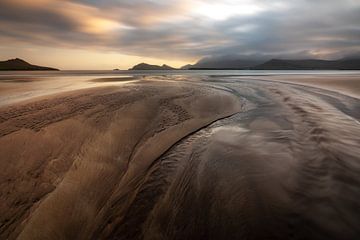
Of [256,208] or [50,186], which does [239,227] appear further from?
[50,186]

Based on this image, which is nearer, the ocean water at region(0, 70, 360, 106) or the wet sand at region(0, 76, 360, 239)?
the wet sand at region(0, 76, 360, 239)

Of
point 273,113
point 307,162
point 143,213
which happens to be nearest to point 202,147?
point 307,162

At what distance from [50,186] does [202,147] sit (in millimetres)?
3381

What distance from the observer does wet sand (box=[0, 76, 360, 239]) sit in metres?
3.22

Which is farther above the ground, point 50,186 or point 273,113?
point 50,186

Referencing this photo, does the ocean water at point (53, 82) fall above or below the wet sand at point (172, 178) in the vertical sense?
below

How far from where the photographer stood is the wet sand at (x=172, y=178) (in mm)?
3221

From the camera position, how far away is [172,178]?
4527mm

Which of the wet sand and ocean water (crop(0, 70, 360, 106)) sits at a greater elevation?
the wet sand

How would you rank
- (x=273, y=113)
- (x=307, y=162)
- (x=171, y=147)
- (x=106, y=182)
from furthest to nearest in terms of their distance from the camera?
1. (x=273, y=113)
2. (x=171, y=147)
3. (x=307, y=162)
4. (x=106, y=182)

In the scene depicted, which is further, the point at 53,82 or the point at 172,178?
the point at 53,82

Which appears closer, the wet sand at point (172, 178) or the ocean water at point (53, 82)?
the wet sand at point (172, 178)

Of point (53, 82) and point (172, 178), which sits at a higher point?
point (172, 178)

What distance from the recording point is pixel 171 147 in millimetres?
6031
